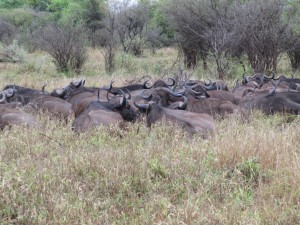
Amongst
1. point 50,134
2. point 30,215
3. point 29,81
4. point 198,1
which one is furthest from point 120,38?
point 30,215

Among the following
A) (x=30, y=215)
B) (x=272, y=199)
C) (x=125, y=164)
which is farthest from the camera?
(x=125, y=164)

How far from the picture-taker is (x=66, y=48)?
19.4 metres

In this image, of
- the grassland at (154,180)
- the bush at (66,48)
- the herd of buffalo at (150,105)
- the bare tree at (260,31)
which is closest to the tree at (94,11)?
the bush at (66,48)

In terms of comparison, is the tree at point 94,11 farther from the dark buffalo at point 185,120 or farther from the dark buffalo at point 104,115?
the dark buffalo at point 185,120

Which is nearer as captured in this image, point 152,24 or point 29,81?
point 29,81

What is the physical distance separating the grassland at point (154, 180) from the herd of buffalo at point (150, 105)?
811 millimetres

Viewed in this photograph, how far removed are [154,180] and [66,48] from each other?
1522cm

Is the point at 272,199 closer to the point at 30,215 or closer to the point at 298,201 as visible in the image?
the point at 298,201

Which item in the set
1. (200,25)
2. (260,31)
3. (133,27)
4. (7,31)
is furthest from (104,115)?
(7,31)

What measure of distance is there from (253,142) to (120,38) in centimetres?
1935

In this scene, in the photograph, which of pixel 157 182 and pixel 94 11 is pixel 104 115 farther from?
pixel 94 11

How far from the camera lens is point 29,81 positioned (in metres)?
16.0

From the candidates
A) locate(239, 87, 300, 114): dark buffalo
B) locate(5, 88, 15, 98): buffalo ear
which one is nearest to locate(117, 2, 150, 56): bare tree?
locate(5, 88, 15, 98): buffalo ear

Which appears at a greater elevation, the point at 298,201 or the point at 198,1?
the point at 198,1
